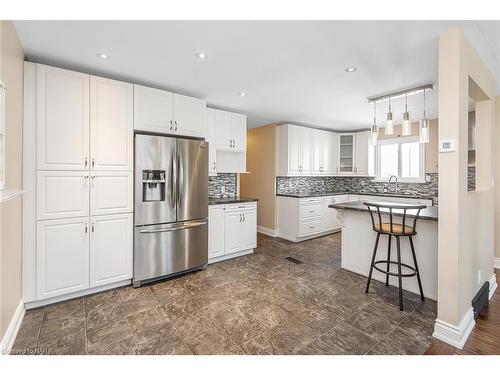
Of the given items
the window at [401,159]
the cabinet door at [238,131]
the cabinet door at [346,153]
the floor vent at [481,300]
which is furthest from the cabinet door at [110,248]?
the window at [401,159]

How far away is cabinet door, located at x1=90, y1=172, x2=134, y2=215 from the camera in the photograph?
2.50 m

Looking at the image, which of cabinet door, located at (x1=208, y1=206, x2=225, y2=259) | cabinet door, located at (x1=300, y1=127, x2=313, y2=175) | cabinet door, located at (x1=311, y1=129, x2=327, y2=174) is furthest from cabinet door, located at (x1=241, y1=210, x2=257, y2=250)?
cabinet door, located at (x1=311, y1=129, x2=327, y2=174)

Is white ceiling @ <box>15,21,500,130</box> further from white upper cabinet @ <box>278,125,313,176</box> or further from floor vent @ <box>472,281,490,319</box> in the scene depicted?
floor vent @ <box>472,281,490,319</box>

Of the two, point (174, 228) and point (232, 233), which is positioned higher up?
point (174, 228)

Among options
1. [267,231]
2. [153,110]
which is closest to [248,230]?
[267,231]

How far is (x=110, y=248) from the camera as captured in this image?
2.60 m

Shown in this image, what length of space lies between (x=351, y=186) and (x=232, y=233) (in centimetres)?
395

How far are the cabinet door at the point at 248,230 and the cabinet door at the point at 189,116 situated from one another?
1.49 meters

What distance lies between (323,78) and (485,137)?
1.82m

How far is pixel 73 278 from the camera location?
7.86ft

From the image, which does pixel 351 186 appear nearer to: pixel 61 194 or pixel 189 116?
pixel 189 116

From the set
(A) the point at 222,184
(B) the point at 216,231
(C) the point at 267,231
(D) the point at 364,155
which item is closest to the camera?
(B) the point at 216,231
